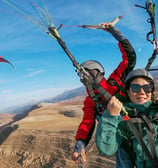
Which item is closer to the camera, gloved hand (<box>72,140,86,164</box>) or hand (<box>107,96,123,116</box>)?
hand (<box>107,96,123,116</box>)

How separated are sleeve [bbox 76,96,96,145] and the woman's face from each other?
1054 millimetres

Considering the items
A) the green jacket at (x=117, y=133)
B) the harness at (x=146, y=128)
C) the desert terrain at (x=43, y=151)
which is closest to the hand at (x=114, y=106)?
the green jacket at (x=117, y=133)

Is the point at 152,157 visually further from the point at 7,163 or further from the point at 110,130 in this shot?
the point at 7,163

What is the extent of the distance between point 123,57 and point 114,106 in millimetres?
1777

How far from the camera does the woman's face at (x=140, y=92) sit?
2469mm

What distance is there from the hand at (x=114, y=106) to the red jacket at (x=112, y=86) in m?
1.26

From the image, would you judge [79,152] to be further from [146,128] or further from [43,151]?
[43,151]

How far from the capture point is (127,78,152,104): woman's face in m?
2.47

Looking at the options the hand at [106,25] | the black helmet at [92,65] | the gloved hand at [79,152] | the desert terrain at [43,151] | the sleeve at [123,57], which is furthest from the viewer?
the desert terrain at [43,151]

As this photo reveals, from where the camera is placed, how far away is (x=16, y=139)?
15.3 meters

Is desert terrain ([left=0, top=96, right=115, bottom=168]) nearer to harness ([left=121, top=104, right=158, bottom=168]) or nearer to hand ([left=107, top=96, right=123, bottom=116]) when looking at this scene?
harness ([left=121, top=104, right=158, bottom=168])

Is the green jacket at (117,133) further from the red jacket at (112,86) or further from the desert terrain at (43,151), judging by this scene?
the desert terrain at (43,151)

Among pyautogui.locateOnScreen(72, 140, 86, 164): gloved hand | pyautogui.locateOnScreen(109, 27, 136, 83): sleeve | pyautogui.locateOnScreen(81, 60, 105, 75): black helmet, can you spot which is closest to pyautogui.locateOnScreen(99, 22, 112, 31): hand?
pyautogui.locateOnScreen(109, 27, 136, 83): sleeve

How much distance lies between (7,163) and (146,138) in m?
12.6
